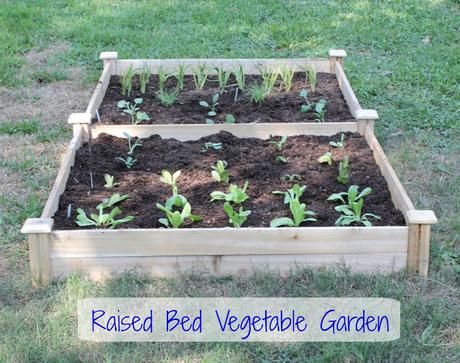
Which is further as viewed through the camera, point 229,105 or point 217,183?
point 229,105

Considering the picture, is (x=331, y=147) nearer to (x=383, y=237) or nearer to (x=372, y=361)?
(x=383, y=237)

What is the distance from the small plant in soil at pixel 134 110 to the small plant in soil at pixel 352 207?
63.3 inches

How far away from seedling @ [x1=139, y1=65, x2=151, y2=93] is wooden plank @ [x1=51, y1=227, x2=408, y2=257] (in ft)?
7.62

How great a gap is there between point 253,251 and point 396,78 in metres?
3.21

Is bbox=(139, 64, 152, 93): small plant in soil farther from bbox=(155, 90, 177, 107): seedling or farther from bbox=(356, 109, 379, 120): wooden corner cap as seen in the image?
bbox=(356, 109, 379, 120): wooden corner cap

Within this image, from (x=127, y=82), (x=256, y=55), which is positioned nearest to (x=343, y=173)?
(x=127, y=82)

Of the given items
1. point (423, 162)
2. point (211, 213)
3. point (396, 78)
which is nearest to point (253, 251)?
point (211, 213)

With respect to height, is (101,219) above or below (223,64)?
below

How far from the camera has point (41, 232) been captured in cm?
361

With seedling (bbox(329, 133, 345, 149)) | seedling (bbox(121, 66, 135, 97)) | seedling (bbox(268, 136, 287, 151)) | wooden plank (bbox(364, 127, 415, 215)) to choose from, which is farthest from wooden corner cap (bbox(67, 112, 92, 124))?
wooden plank (bbox(364, 127, 415, 215))

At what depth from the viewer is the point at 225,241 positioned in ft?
12.0

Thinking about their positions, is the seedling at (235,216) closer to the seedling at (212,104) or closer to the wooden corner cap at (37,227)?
the wooden corner cap at (37,227)

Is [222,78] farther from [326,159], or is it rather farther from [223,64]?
[326,159]

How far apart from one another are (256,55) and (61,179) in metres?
3.21
